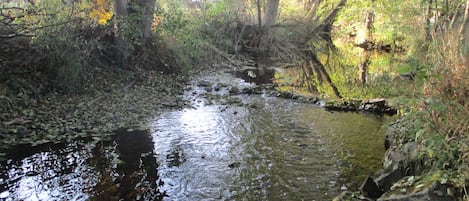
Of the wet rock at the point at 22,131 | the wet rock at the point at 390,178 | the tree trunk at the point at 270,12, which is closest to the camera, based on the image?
the wet rock at the point at 390,178

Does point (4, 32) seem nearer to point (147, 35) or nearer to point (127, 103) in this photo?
point (127, 103)

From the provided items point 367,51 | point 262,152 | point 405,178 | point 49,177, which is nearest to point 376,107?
point 262,152

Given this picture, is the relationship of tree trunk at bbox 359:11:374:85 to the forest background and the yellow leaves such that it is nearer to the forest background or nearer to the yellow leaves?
the forest background

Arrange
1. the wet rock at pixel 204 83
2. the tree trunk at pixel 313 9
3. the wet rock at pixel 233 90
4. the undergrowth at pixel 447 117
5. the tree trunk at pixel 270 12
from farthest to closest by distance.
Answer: the tree trunk at pixel 313 9, the tree trunk at pixel 270 12, the wet rock at pixel 204 83, the wet rock at pixel 233 90, the undergrowth at pixel 447 117

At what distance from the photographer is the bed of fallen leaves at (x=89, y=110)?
6.26 m

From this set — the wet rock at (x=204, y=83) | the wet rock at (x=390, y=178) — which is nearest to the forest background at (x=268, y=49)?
the wet rock at (x=390, y=178)

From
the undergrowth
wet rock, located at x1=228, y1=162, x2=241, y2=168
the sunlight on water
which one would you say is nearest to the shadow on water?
the sunlight on water

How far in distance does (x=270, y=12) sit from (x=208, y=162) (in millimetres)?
14994

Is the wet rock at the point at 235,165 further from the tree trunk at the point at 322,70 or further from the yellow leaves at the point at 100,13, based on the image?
the tree trunk at the point at 322,70

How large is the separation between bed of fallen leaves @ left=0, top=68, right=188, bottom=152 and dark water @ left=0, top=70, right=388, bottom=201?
0.39 meters

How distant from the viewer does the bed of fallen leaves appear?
20.5 ft

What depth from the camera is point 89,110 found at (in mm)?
7574

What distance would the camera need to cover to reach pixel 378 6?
57.4 ft

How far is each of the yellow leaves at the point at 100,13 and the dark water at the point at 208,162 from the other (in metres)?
3.01
